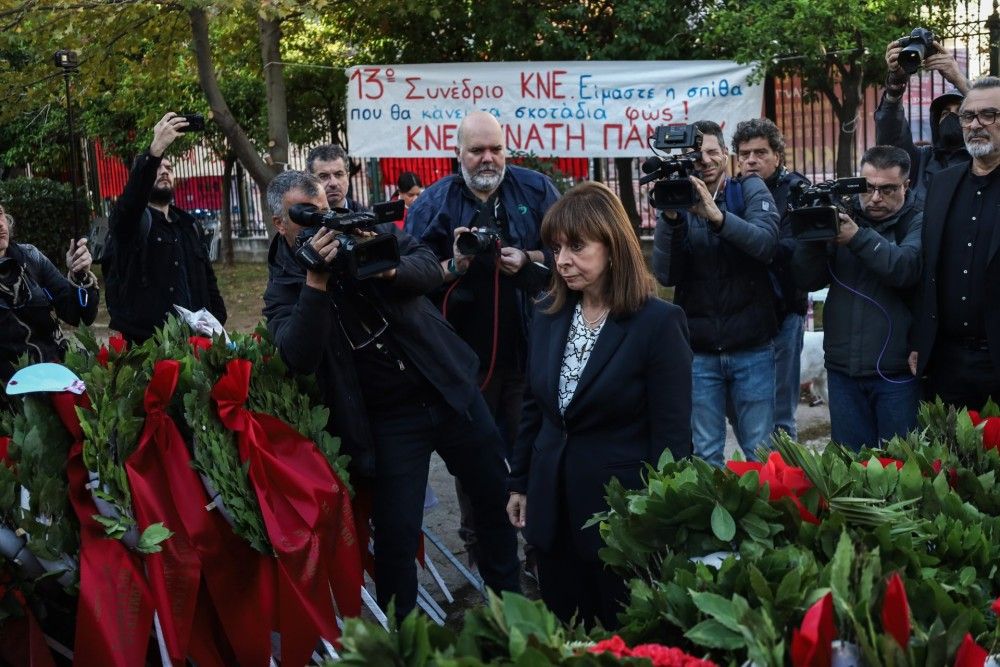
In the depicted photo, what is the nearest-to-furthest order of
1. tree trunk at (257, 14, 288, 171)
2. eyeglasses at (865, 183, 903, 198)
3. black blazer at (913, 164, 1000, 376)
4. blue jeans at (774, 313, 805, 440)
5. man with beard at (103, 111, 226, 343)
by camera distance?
black blazer at (913, 164, 1000, 376) < eyeglasses at (865, 183, 903, 198) < blue jeans at (774, 313, 805, 440) < man with beard at (103, 111, 226, 343) < tree trunk at (257, 14, 288, 171)

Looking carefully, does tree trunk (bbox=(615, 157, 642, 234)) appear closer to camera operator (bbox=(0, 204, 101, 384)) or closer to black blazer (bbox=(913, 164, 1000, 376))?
camera operator (bbox=(0, 204, 101, 384))

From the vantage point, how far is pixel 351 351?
412 cm

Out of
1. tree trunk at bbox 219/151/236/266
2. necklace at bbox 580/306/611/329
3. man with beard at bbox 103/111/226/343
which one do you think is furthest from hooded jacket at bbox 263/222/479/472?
tree trunk at bbox 219/151/236/266

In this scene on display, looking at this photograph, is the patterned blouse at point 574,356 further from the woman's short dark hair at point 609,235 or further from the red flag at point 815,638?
the red flag at point 815,638

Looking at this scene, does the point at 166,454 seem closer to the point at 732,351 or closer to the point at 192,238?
the point at 732,351

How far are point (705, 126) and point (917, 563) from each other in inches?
126

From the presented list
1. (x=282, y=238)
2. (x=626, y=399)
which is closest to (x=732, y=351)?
(x=626, y=399)

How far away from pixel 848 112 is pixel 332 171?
Result: 7269 mm

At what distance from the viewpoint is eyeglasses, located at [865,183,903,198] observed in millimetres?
4676

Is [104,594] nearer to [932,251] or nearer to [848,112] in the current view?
[932,251]

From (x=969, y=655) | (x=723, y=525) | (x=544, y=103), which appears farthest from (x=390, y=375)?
(x=544, y=103)

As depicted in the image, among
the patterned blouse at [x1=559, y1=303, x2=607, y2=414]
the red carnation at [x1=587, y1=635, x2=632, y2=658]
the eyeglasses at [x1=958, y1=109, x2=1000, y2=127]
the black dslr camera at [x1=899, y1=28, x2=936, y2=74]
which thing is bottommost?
the red carnation at [x1=587, y1=635, x2=632, y2=658]

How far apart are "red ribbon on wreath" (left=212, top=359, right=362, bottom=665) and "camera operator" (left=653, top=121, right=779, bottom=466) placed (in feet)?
5.67

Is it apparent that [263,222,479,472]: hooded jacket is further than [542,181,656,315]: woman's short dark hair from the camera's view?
Yes
